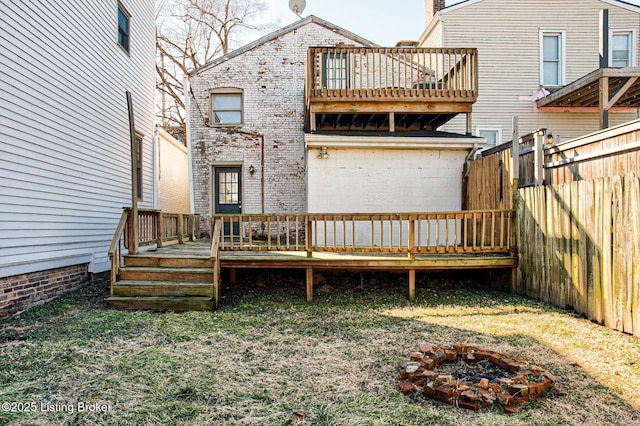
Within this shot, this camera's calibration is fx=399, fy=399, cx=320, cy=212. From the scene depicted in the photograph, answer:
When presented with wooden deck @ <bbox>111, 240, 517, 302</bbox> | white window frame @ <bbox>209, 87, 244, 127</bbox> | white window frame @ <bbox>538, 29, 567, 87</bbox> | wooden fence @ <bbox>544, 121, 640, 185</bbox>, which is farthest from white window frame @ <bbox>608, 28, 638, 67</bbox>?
white window frame @ <bbox>209, 87, 244, 127</bbox>

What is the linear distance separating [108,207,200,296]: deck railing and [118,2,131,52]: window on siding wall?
15.7 feet

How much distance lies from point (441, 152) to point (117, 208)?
8.06m

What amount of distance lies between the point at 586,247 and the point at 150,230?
7756 millimetres

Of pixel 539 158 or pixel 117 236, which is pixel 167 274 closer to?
pixel 117 236

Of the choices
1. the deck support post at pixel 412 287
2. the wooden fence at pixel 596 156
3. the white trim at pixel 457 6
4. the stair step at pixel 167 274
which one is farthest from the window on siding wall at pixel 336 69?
the stair step at pixel 167 274

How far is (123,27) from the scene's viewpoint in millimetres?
10531

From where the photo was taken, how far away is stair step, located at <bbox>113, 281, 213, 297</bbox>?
6648 millimetres

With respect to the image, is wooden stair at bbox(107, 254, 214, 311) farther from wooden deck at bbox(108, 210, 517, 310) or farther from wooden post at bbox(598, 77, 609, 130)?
wooden post at bbox(598, 77, 609, 130)

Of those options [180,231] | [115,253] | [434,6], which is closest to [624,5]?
[434,6]

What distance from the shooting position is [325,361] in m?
4.24

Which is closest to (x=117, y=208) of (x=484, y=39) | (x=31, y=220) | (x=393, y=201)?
(x=31, y=220)

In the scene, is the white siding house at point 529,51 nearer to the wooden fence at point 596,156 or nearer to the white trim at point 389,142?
the white trim at point 389,142

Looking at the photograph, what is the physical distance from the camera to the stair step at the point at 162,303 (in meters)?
6.46

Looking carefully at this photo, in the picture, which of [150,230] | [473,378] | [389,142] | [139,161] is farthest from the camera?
[139,161]
